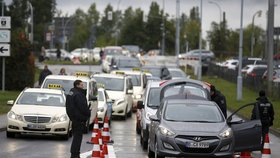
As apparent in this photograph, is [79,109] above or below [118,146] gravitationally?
above

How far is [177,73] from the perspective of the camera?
172ft

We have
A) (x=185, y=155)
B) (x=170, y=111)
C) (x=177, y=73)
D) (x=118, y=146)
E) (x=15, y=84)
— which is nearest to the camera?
(x=185, y=155)

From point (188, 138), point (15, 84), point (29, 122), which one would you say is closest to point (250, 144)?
point (188, 138)

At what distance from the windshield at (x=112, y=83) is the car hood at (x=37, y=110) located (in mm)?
11380

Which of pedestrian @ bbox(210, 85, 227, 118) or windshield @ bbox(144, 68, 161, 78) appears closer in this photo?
pedestrian @ bbox(210, 85, 227, 118)

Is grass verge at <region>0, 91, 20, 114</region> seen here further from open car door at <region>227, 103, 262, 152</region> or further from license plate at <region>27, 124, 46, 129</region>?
open car door at <region>227, 103, 262, 152</region>

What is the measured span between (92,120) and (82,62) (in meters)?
66.5

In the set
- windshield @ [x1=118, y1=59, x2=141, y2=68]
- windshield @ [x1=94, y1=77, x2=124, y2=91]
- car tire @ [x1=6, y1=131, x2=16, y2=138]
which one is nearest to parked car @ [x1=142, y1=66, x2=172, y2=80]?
windshield @ [x1=118, y1=59, x2=141, y2=68]

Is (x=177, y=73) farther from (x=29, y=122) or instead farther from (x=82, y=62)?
(x=82, y=62)

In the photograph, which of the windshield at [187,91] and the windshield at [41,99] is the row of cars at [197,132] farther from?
the windshield at [41,99]

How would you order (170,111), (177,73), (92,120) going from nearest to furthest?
(170,111)
(92,120)
(177,73)

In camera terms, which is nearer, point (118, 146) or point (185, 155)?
point (185, 155)

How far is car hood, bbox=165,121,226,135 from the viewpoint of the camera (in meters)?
17.4

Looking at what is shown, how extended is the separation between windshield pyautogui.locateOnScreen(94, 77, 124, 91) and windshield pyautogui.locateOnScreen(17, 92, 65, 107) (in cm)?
1047
